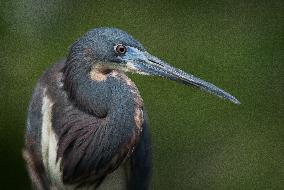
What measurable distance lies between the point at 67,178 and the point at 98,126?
0.23 meters

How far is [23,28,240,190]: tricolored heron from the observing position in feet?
9.23

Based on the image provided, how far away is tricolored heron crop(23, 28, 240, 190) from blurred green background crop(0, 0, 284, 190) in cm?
110

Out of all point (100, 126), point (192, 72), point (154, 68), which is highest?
point (154, 68)

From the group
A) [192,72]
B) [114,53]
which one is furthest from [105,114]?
[192,72]

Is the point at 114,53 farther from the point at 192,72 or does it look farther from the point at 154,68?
the point at 192,72

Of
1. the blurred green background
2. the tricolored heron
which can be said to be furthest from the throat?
the blurred green background

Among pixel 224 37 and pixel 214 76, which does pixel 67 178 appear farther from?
pixel 224 37

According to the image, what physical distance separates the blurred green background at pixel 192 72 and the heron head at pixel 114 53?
139 centimetres

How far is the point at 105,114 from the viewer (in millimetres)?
2854

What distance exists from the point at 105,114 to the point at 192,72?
1739 mm

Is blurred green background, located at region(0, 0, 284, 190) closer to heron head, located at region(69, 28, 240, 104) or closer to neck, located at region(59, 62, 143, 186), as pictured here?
neck, located at region(59, 62, 143, 186)

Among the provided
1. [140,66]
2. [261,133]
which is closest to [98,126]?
[140,66]

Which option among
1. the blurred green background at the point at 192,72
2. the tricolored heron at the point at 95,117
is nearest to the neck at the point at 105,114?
the tricolored heron at the point at 95,117

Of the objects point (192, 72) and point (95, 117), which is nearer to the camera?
point (95, 117)
